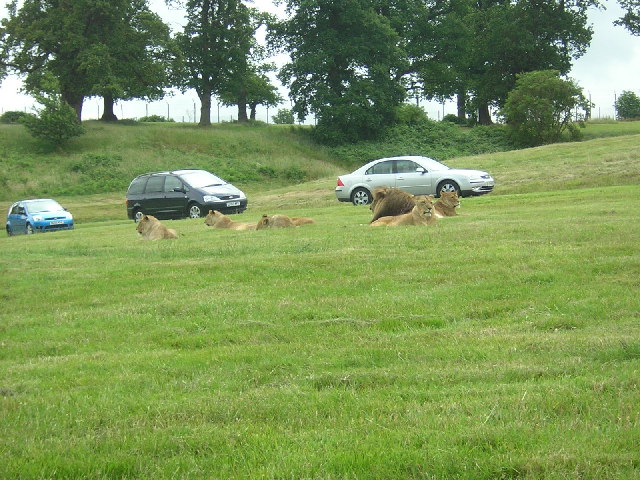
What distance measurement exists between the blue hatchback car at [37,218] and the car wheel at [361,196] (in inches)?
454

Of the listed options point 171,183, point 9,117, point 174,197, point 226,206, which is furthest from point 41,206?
point 9,117

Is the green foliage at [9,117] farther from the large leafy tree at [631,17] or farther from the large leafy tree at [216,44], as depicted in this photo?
the large leafy tree at [631,17]

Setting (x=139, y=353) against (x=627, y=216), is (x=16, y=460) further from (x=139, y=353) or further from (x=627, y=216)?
(x=627, y=216)

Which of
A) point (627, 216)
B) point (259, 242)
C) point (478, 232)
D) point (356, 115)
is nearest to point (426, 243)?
point (478, 232)

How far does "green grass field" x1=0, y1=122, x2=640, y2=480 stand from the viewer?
13.9 feet

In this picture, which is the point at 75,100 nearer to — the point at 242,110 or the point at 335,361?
the point at 242,110

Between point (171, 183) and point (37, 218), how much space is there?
621 cm

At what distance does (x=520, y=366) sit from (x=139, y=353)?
3.09 m

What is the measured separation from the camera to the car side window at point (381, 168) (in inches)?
1013

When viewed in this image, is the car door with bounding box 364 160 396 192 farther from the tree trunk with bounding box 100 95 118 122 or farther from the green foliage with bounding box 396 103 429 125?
the tree trunk with bounding box 100 95 118 122

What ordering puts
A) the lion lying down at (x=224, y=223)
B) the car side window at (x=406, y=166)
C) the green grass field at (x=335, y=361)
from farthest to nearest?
the car side window at (x=406, y=166)
the lion lying down at (x=224, y=223)
the green grass field at (x=335, y=361)

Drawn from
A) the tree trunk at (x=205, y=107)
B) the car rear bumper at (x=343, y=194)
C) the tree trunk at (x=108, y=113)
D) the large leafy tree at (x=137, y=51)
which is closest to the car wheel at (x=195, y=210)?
the car rear bumper at (x=343, y=194)

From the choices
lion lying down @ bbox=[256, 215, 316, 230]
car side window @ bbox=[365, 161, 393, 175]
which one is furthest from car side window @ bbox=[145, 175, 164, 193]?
lion lying down @ bbox=[256, 215, 316, 230]

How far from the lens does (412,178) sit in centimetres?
2531
